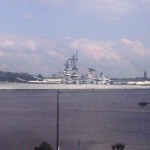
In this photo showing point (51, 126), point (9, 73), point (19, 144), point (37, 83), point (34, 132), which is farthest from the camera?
point (9, 73)

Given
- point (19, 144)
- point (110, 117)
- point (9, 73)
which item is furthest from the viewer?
point (9, 73)

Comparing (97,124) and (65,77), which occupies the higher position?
(65,77)

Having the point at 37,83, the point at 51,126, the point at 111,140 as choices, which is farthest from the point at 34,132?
the point at 37,83

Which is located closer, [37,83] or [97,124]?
[97,124]

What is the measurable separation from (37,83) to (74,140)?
48939mm

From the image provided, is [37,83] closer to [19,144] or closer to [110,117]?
[110,117]

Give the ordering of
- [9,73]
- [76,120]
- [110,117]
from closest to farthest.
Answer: [76,120] → [110,117] → [9,73]

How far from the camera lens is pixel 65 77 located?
72.2 m

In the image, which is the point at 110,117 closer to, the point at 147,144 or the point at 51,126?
the point at 51,126

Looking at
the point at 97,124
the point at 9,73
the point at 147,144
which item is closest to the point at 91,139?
the point at 147,144

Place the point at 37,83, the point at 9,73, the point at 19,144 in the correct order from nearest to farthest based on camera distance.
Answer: the point at 19,144, the point at 37,83, the point at 9,73

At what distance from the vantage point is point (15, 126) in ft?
78.4

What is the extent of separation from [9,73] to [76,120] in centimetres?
5411

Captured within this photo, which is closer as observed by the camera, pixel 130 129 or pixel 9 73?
pixel 130 129
